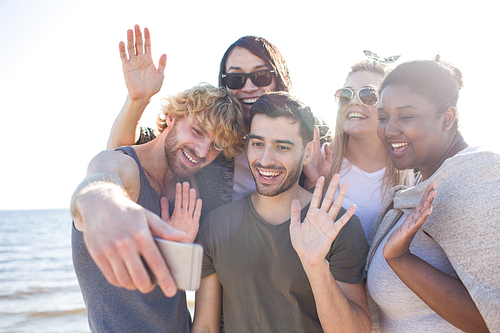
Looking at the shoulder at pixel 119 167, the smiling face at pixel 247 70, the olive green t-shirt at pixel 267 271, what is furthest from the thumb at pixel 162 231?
the smiling face at pixel 247 70

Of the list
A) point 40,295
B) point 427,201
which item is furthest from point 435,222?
point 40,295

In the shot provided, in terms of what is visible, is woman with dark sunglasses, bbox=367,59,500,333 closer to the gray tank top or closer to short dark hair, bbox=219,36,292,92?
short dark hair, bbox=219,36,292,92

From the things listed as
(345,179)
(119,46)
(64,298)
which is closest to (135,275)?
(119,46)

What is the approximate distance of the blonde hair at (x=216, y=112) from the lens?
3.05 m

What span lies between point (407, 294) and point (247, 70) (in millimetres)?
2571

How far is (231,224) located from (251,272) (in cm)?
43

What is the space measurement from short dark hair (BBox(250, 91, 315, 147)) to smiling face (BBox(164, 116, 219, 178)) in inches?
22.3

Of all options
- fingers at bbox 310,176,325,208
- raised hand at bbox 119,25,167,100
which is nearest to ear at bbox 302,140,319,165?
fingers at bbox 310,176,325,208

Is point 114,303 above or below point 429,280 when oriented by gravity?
below

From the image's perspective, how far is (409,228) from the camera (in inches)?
74.3

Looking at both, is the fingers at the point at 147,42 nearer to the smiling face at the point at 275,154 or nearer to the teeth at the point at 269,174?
the smiling face at the point at 275,154

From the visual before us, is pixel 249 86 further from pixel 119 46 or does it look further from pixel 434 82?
pixel 434 82

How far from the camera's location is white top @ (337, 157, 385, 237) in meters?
3.21

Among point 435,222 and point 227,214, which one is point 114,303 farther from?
point 435,222
